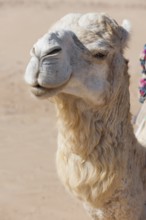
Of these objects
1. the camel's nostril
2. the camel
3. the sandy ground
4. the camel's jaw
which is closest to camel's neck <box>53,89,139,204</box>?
the camel

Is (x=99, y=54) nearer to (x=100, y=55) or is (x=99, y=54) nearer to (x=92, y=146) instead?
(x=100, y=55)

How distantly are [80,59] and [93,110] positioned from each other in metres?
0.23

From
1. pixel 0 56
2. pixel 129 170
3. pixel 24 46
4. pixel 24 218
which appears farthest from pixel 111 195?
pixel 24 46

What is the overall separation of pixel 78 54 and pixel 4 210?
10.1ft

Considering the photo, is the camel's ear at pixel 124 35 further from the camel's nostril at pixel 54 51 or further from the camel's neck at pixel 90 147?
the camel's nostril at pixel 54 51

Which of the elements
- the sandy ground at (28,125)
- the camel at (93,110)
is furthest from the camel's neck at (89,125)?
the sandy ground at (28,125)

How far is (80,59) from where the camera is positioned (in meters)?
2.62

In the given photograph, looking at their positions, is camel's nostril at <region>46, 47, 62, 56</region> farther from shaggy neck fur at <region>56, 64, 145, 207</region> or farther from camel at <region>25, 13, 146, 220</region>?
shaggy neck fur at <region>56, 64, 145, 207</region>

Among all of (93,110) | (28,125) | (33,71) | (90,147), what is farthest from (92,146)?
(28,125)

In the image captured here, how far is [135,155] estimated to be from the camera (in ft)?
9.90

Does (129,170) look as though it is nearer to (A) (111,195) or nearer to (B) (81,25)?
(A) (111,195)

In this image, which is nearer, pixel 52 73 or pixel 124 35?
pixel 52 73

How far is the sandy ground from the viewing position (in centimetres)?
551

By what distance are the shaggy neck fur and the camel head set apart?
61mm
